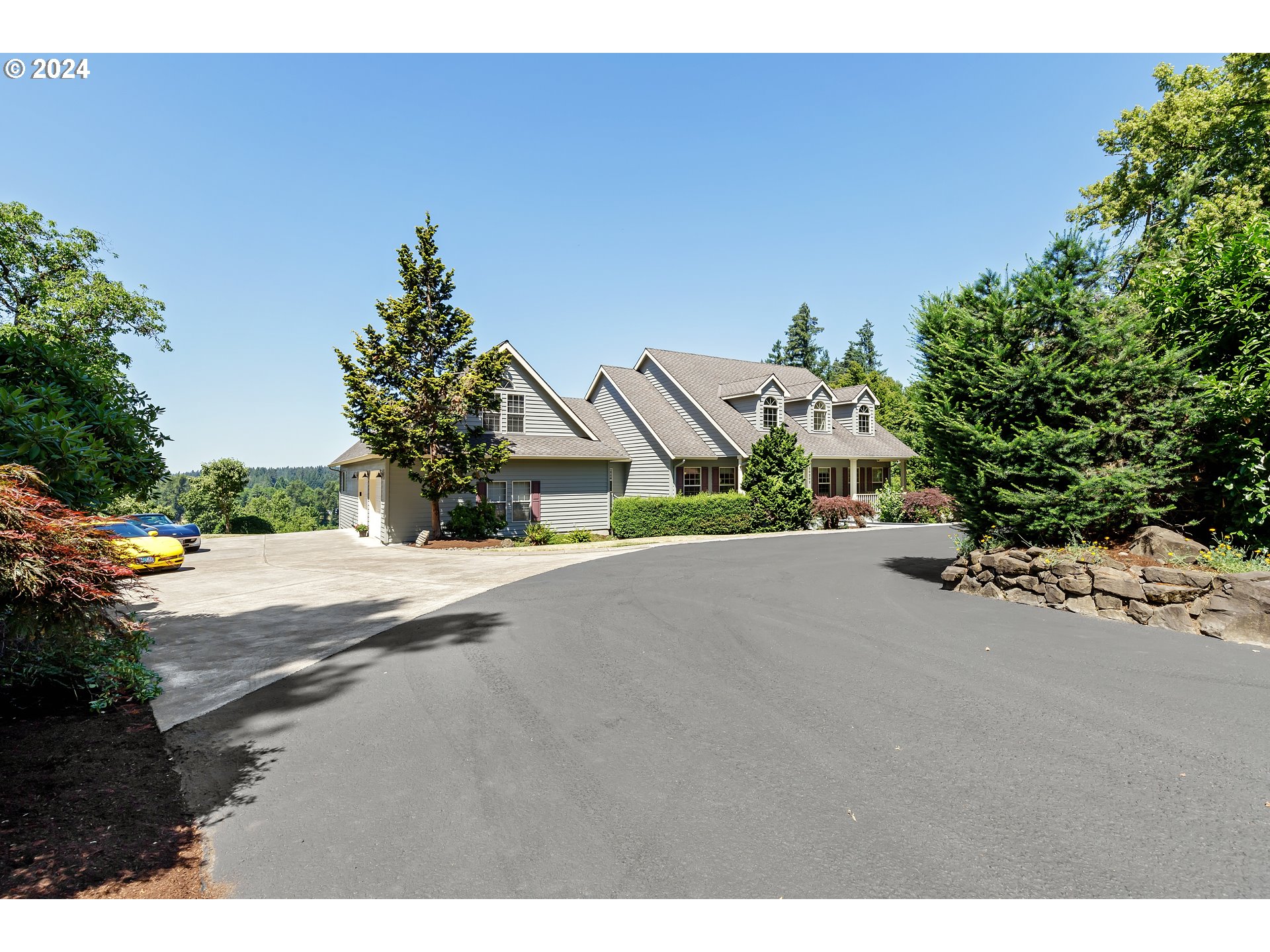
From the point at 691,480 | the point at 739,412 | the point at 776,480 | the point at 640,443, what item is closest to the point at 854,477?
the point at 739,412

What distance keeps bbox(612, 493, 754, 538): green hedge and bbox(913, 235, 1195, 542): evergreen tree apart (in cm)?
1448

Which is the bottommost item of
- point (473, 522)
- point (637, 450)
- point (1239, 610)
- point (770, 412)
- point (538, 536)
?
point (1239, 610)

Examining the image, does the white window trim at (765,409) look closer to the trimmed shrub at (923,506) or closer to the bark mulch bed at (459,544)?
the trimmed shrub at (923,506)

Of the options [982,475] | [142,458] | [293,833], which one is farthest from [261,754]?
[982,475]

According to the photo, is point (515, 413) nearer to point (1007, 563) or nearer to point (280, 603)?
point (280, 603)

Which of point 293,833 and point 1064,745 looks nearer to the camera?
point 293,833

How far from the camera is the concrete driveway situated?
7328 millimetres

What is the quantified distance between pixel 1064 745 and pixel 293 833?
5.94 metres

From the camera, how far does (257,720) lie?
5914 millimetres

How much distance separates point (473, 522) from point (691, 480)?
11.3m

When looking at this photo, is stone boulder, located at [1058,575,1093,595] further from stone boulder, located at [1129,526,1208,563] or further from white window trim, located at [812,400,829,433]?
white window trim, located at [812,400,829,433]

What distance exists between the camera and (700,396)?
32781 mm

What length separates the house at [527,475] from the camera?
939 inches

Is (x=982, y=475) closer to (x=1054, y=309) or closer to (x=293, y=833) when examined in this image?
(x=1054, y=309)
